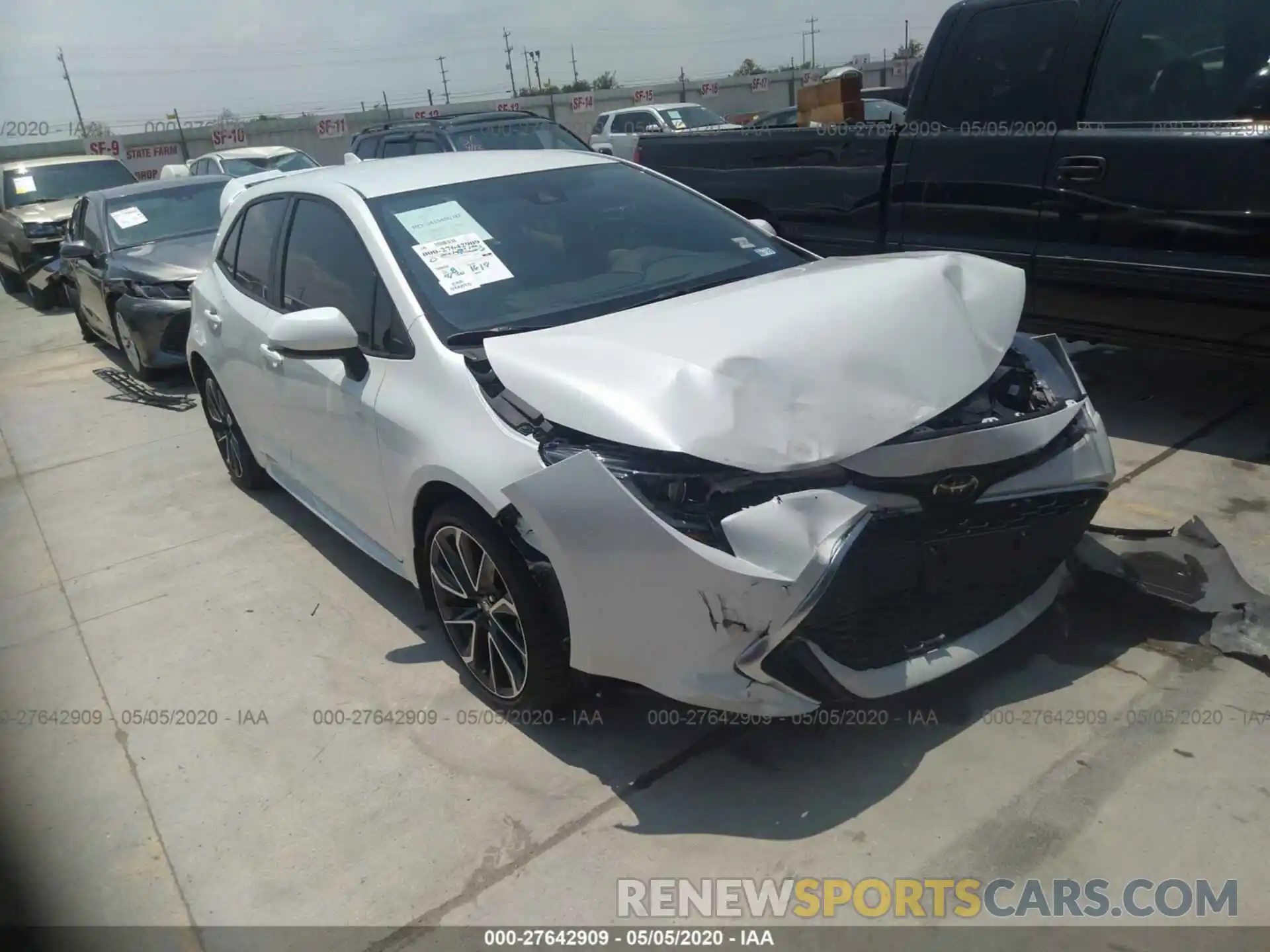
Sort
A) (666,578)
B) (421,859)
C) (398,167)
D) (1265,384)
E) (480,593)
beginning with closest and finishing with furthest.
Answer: (666,578)
(421,859)
(480,593)
(398,167)
(1265,384)

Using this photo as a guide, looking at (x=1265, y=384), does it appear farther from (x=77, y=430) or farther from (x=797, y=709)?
(x=77, y=430)

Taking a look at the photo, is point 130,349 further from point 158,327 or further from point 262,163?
point 262,163

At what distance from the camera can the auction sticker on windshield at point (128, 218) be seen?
349 inches

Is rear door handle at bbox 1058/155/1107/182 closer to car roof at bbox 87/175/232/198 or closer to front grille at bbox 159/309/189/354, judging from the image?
front grille at bbox 159/309/189/354

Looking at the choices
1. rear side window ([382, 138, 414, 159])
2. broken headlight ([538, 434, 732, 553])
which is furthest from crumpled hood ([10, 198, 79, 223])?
broken headlight ([538, 434, 732, 553])

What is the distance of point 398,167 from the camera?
4.02 metres

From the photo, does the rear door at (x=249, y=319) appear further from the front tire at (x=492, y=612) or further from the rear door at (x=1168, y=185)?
the rear door at (x=1168, y=185)

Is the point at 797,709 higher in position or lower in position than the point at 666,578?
lower

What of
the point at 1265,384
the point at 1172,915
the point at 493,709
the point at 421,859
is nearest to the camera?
the point at 1172,915

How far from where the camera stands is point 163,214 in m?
8.98

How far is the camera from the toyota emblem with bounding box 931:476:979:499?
2.57 meters

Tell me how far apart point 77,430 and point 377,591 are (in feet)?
14.6

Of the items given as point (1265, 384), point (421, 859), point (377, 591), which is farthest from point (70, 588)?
point (1265, 384)

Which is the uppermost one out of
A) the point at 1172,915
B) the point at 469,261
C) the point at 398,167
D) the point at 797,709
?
the point at 398,167
